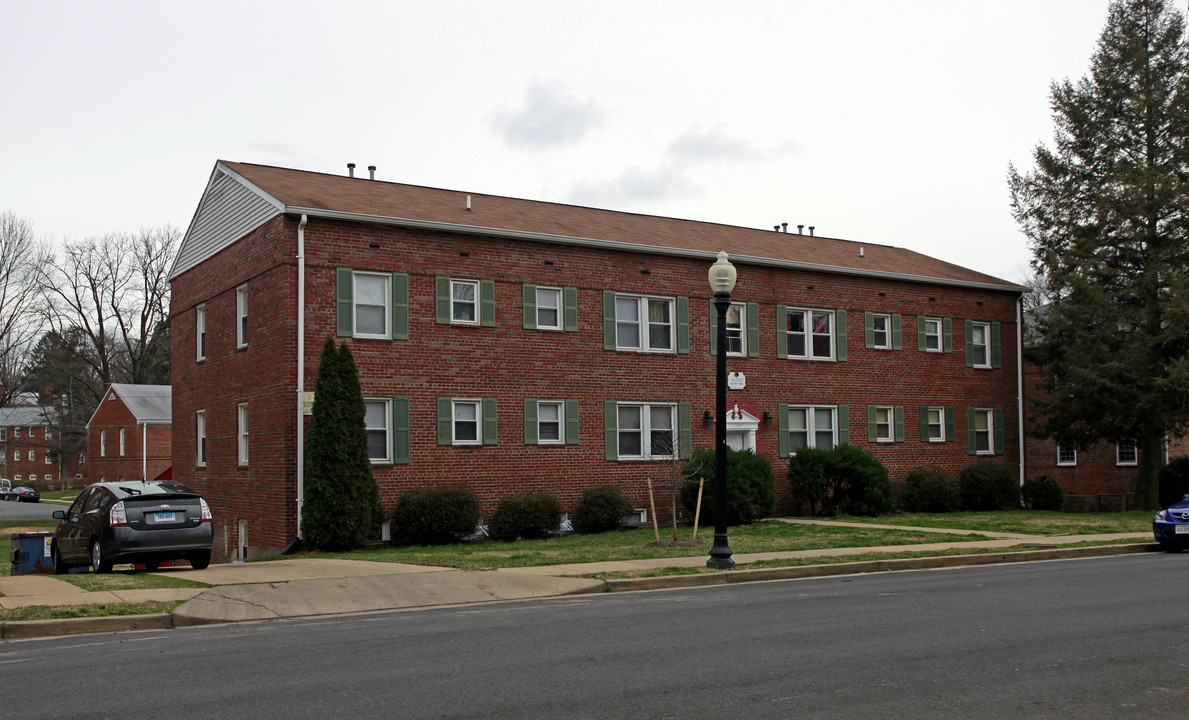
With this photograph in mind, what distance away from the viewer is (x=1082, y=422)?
108ft

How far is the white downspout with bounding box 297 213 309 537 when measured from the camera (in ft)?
70.6

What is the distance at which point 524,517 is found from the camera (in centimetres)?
2317

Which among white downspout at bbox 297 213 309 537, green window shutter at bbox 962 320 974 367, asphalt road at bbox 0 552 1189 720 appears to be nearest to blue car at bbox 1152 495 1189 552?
asphalt road at bbox 0 552 1189 720

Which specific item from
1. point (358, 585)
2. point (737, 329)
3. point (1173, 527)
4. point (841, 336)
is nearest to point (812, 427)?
point (841, 336)

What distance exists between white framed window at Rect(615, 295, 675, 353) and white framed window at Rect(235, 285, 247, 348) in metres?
8.82

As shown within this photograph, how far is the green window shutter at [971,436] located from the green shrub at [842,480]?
5.67 meters

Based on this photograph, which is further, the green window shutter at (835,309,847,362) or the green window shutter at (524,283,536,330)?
the green window shutter at (835,309,847,362)

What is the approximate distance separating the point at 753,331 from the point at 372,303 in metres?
10.5

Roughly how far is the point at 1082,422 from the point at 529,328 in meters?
18.8

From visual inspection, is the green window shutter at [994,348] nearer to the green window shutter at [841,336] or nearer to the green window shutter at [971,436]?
the green window shutter at [971,436]

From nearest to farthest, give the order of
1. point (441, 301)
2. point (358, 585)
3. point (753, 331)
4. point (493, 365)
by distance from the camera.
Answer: point (358, 585) < point (441, 301) < point (493, 365) < point (753, 331)

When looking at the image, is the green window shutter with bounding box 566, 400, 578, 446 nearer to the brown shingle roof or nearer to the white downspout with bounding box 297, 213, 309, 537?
the brown shingle roof

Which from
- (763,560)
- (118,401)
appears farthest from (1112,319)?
(118,401)

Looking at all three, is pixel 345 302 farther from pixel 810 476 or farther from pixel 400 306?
pixel 810 476
